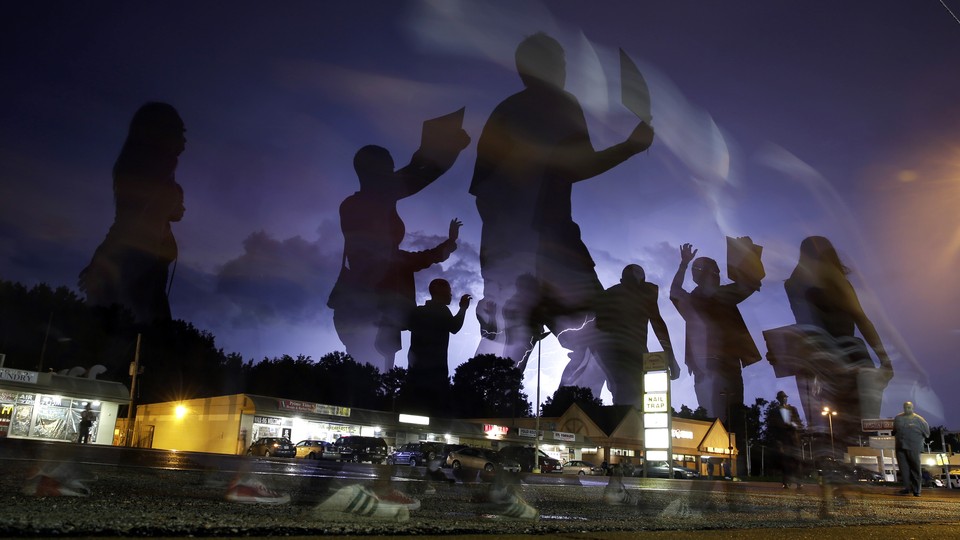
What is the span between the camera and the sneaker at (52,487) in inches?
102

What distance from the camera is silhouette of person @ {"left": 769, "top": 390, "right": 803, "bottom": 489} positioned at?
30.2ft

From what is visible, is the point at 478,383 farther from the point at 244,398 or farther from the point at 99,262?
the point at 244,398

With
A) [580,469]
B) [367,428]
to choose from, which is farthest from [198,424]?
[580,469]

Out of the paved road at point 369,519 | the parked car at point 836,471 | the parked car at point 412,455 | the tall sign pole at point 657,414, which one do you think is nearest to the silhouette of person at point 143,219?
the parked car at point 412,455

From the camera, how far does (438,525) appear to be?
2.43 m

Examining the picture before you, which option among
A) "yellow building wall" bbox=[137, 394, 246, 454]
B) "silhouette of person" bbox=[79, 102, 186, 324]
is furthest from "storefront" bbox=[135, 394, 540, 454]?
"silhouette of person" bbox=[79, 102, 186, 324]

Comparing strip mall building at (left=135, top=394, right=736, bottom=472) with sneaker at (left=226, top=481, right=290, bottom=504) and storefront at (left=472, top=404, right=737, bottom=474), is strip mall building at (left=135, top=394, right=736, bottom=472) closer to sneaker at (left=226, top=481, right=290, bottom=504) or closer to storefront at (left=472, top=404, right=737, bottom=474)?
storefront at (left=472, top=404, right=737, bottom=474)

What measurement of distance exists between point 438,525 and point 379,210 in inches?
2500

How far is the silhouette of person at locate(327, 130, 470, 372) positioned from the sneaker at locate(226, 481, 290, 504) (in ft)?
171

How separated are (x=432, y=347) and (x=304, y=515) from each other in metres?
73.9

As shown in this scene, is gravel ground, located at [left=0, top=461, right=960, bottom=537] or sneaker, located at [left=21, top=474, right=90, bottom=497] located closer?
gravel ground, located at [left=0, top=461, right=960, bottom=537]

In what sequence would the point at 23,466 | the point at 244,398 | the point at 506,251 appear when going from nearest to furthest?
the point at 23,466 < the point at 244,398 < the point at 506,251

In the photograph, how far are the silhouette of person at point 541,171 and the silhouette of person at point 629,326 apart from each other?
14.8ft

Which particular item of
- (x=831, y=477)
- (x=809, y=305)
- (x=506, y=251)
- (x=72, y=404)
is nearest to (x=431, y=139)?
(x=506, y=251)
